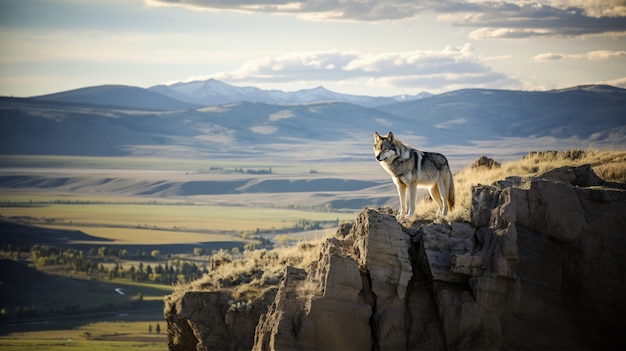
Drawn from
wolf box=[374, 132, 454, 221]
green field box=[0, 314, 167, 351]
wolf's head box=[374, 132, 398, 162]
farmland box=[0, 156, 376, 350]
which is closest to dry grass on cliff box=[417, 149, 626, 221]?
wolf box=[374, 132, 454, 221]

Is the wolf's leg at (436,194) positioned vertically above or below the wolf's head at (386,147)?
below

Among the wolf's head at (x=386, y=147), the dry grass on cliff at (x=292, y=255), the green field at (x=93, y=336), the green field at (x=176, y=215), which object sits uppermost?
the wolf's head at (x=386, y=147)

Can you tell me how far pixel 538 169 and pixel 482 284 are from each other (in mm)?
13292

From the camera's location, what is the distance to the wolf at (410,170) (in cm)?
2006

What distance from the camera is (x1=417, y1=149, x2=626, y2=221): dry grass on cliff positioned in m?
24.3

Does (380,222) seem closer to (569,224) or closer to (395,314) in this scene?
(395,314)

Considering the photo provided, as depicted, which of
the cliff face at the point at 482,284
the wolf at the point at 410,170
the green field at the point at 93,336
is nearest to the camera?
the cliff face at the point at 482,284

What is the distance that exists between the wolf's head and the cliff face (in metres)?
2.68

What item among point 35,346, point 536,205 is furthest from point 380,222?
point 35,346

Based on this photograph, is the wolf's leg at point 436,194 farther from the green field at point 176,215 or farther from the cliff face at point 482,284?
the green field at point 176,215

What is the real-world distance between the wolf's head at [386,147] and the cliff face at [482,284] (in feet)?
8.78

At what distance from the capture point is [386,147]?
20031 millimetres

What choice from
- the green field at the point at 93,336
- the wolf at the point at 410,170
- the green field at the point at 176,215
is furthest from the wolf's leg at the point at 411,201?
the green field at the point at 176,215

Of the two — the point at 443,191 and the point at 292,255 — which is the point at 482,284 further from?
the point at 292,255
